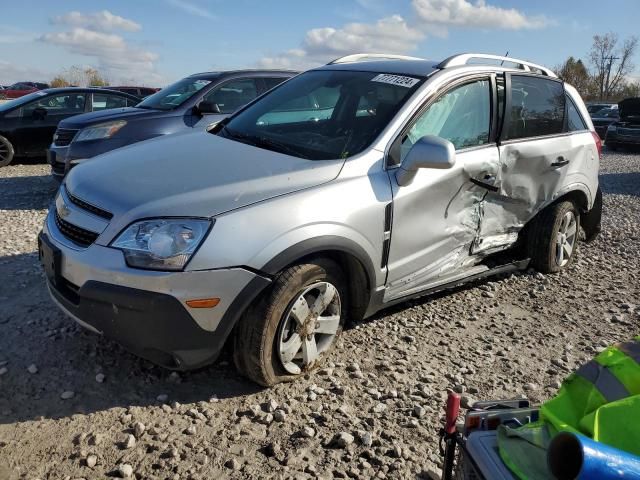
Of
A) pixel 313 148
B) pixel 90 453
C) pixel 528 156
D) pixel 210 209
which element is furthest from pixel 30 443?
pixel 528 156

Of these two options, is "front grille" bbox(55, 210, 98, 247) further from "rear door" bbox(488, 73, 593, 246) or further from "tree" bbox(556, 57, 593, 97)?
"tree" bbox(556, 57, 593, 97)

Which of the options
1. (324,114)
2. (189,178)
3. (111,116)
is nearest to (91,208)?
(189,178)

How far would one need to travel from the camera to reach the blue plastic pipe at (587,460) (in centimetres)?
133

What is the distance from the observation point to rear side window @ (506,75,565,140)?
4.33 metres

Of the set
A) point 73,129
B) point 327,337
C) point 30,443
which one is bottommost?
point 30,443

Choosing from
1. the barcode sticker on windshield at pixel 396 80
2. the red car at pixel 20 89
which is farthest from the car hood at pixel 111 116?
the red car at pixel 20 89

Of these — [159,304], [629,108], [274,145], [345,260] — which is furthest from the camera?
[629,108]

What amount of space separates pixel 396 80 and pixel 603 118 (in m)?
22.3

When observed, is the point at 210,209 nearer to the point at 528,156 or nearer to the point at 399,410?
the point at 399,410

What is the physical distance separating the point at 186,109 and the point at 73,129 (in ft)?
4.80

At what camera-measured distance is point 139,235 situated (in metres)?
2.68

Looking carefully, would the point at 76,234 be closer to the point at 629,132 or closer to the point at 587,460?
the point at 587,460

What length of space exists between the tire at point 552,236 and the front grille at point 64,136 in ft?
18.6

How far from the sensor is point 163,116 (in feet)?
23.0
